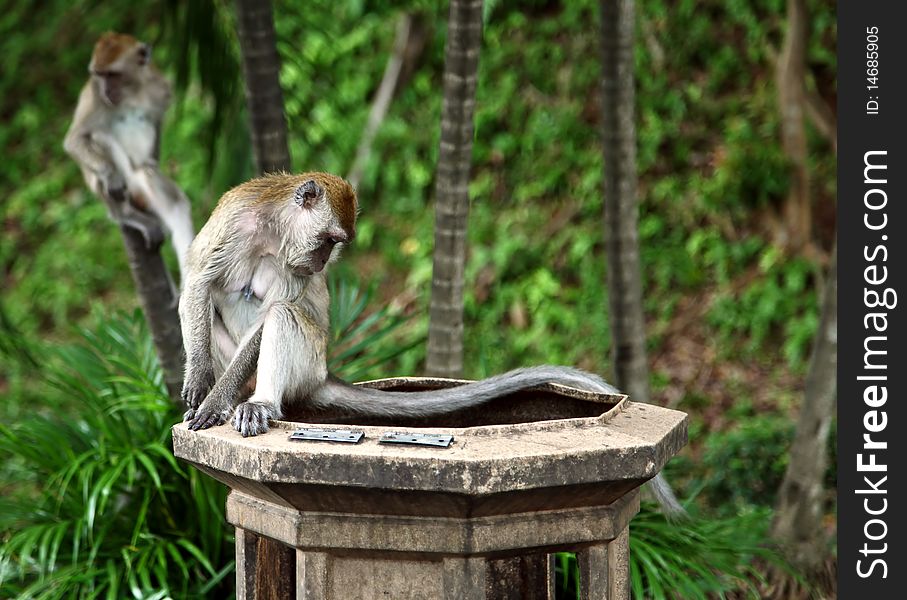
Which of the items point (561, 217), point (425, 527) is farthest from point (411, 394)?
point (561, 217)

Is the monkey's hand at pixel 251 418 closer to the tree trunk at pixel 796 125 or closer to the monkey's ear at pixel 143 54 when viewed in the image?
the monkey's ear at pixel 143 54

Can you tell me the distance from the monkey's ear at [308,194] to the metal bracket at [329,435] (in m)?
0.74

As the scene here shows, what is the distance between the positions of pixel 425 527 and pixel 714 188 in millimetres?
6055

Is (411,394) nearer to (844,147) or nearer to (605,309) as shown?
(844,147)

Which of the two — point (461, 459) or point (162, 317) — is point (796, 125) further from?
point (461, 459)

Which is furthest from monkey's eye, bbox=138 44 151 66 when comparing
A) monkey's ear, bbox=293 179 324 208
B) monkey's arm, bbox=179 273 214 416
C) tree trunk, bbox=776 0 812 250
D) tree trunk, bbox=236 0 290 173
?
tree trunk, bbox=776 0 812 250

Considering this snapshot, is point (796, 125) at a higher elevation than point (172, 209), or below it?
higher

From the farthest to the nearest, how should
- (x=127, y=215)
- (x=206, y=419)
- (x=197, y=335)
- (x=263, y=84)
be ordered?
(x=127, y=215), (x=263, y=84), (x=197, y=335), (x=206, y=419)

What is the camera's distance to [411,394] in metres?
3.68

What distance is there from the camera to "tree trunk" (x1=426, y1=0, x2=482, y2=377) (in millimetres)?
4578

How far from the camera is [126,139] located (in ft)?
18.4

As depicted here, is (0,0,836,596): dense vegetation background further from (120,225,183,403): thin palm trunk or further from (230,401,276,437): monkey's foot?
(230,401,276,437): monkey's foot

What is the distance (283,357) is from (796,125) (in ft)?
19.0

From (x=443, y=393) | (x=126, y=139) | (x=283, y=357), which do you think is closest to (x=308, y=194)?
(x=283, y=357)
